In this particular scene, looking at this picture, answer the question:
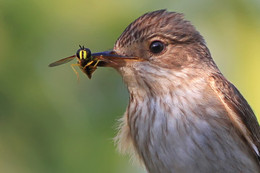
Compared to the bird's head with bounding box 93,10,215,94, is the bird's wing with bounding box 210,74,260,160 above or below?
below

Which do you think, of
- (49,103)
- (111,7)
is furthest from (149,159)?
(111,7)

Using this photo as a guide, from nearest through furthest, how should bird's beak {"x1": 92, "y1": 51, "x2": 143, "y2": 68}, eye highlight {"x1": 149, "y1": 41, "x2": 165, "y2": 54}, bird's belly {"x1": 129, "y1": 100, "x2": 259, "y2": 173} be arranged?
bird's belly {"x1": 129, "y1": 100, "x2": 259, "y2": 173} → bird's beak {"x1": 92, "y1": 51, "x2": 143, "y2": 68} → eye highlight {"x1": 149, "y1": 41, "x2": 165, "y2": 54}

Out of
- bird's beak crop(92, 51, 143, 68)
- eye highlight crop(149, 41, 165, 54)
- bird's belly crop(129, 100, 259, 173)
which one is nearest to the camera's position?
bird's belly crop(129, 100, 259, 173)

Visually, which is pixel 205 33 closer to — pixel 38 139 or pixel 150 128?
pixel 150 128

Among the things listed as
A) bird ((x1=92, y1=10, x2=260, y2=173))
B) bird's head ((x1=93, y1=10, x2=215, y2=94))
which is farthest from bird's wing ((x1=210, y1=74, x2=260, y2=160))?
bird's head ((x1=93, y1=10, x2=215, y2=94))

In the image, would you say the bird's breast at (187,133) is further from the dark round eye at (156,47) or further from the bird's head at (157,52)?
the dark round eye at (156,47)

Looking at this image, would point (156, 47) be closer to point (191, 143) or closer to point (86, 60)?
point (86, 60)

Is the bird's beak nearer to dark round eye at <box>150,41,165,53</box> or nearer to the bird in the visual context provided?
the bird
